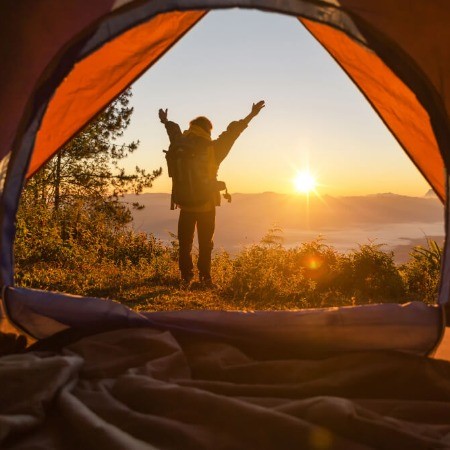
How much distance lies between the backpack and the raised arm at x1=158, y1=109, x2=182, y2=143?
0.21 ft

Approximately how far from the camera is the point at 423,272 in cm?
666

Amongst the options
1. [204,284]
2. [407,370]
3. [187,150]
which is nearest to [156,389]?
[407,370]

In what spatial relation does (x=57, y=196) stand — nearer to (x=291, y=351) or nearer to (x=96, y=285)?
(x=96, y=285)

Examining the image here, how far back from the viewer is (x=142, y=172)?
1189cm

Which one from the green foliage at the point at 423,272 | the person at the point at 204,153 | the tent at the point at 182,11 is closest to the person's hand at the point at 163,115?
the person at the point at 204,153

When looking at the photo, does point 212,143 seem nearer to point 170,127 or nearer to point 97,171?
point 170,127

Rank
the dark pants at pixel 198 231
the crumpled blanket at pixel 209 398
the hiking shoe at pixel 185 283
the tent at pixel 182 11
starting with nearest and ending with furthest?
the crumpled blanket at pixel 209 398 → the tent at pixel 182 11 → the dark pants at pixel 198 231 → the hiking shoe at pixel 185 283

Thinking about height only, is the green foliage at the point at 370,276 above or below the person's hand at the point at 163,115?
below

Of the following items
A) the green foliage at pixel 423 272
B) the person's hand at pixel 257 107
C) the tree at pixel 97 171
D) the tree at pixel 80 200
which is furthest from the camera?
the tree at pixel 97 171

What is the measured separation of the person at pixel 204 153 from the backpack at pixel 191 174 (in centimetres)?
1

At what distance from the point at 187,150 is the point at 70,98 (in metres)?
2.00

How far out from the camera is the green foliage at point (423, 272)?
6355mm

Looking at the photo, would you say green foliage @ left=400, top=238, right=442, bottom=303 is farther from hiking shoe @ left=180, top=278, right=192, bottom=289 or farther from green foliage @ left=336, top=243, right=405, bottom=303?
hiking shoe @ left=180, top=278, right=192, bottom=289

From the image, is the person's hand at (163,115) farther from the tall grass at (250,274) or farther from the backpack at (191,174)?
the tall grass at (250,274)
